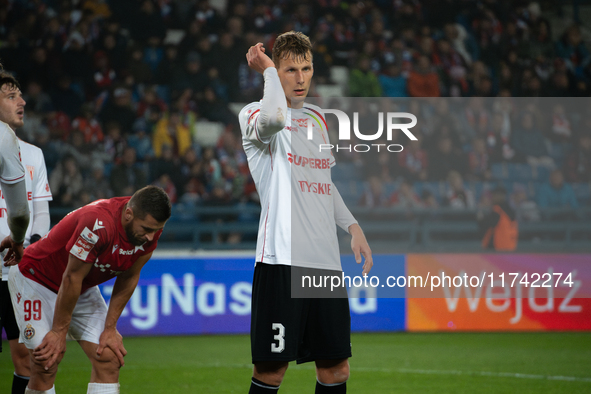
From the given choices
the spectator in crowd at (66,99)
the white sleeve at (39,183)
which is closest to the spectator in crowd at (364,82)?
the spectator in crowd at (66,99)

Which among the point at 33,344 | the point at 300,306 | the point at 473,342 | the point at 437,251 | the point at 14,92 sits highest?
the point at 14,92

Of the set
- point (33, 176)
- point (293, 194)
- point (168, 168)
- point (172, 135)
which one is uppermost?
point (293, 194)

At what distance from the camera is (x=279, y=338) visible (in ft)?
10.3

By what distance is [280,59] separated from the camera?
11.0 ft

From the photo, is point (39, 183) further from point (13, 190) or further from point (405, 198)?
point (405, 198)

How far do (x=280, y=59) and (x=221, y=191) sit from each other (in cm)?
674

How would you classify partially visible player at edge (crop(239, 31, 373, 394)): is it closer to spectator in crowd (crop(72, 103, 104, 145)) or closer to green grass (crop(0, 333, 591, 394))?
green grass (crop(0, 333, 591, 394))

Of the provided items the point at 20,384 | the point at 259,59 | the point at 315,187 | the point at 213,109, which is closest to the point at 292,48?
the point at 259,59

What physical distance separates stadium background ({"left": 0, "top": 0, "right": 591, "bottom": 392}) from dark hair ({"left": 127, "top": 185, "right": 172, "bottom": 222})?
2.53 meters

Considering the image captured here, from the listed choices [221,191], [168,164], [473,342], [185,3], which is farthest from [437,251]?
[185,3]

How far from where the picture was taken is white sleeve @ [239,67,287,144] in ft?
9.73

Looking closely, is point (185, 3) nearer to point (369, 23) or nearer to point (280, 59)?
point (369, 23)

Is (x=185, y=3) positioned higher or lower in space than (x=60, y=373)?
higher

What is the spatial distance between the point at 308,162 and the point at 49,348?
63.1 inches
